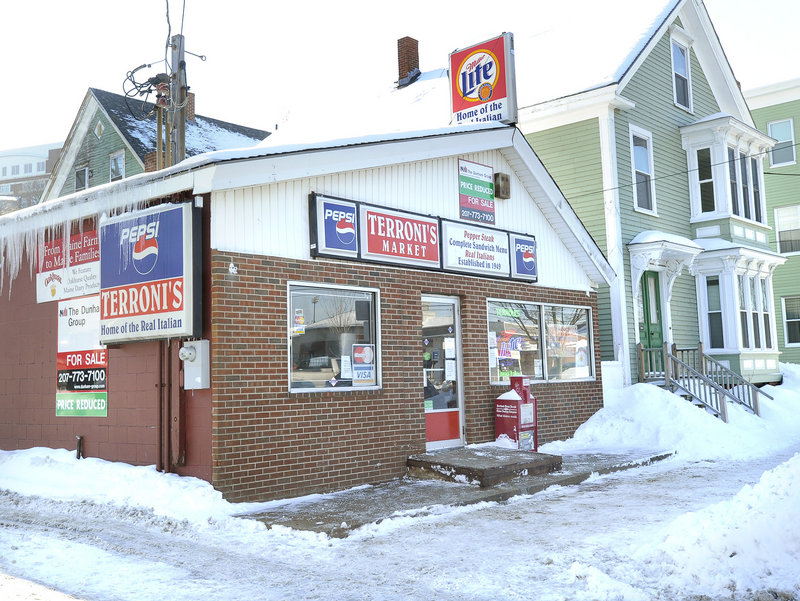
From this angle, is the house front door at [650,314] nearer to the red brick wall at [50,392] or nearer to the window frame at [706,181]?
the window frame at [706,181]

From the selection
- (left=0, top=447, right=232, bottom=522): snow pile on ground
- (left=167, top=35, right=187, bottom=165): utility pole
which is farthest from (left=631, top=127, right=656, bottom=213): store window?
(left=0, top=447, right=232, bottom=522): snow pile on ground

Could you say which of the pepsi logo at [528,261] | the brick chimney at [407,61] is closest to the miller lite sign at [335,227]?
the pepsi logo at [528,261]

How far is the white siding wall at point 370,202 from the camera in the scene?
8.55 meters

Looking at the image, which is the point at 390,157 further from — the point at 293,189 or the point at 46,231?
the point at 46,231

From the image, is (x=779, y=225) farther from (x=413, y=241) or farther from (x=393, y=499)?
(x=393, y=499)

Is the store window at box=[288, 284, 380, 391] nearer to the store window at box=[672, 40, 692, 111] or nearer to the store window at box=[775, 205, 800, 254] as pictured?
the store window at box=[672, 40, 692, 111]

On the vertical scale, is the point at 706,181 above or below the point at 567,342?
above

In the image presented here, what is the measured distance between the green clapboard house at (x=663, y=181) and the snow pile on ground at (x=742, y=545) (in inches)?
404

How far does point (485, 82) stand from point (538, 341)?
4.83 meters

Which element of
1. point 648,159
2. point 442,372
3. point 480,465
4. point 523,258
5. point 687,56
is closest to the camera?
point 480,465

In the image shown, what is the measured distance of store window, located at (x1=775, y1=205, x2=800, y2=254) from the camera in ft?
94.2

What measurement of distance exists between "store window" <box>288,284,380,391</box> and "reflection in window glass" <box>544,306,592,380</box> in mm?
4607

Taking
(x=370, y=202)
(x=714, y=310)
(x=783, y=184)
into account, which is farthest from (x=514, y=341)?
(x=783, y=184)

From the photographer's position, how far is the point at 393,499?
27.5 ft
